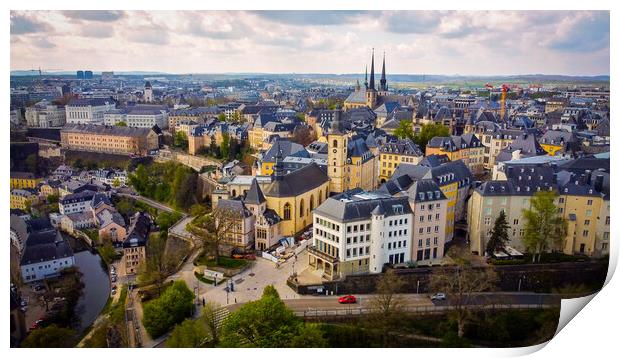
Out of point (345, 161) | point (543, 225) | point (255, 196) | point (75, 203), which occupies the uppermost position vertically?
point (345, 161)

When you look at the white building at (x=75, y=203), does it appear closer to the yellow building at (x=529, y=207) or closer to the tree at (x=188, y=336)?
the tree at (x=188, y=336)

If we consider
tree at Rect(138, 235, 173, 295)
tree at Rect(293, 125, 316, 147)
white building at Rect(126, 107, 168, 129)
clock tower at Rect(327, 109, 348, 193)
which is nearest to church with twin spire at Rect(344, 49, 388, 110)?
tree at Rect(293, 125, 316, 147)

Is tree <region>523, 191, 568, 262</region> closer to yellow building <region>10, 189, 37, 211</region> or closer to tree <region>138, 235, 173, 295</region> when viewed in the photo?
tree <region>138, 235, 173, 295</region>

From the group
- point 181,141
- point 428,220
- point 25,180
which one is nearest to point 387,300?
point 428,220

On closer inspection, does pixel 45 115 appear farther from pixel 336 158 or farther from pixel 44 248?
pixel 336 158

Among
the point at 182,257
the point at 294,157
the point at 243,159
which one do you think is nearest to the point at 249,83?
the point at 243,159

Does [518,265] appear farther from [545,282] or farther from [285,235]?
[285,235]
